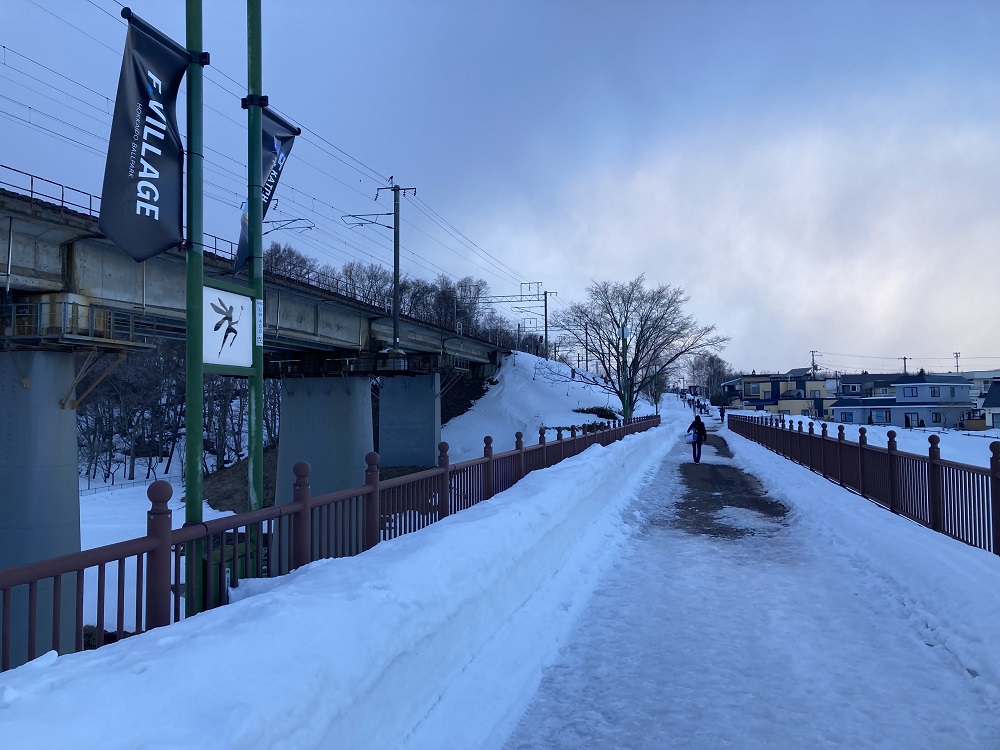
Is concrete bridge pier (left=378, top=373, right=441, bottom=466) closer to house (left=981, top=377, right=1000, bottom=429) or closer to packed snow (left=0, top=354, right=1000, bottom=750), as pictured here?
packed snow (left=0, top=354, right=1000, bottom=750)

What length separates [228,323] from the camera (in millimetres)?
6414

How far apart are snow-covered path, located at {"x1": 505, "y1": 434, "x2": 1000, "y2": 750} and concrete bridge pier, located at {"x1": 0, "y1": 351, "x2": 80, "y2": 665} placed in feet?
55.0

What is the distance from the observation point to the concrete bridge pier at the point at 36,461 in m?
17.2

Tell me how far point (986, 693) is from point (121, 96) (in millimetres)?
8400

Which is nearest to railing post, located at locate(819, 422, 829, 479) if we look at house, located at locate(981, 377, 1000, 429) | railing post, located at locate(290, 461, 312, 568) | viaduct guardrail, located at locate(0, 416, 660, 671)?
viaduct guardrail, located at locate(0, 416, 660, 671)

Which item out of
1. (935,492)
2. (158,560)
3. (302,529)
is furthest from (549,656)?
(935,492)

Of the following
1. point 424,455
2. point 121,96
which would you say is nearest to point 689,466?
point 121,96

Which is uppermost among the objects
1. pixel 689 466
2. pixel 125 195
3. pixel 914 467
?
pixel 125 195

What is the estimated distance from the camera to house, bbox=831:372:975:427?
77000mm

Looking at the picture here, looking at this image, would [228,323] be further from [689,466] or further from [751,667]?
[689,466]

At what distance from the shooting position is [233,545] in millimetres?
5273

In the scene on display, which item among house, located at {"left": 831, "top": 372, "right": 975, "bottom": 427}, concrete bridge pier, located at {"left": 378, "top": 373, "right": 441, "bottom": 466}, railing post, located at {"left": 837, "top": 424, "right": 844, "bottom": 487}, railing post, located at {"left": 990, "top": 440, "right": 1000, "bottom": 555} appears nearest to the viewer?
railing post, located at {"left": 990, "top": 440, "right": 1000, "bottom": 555}

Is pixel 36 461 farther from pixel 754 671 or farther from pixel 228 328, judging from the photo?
pixel 754 671

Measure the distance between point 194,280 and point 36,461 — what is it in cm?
1544
